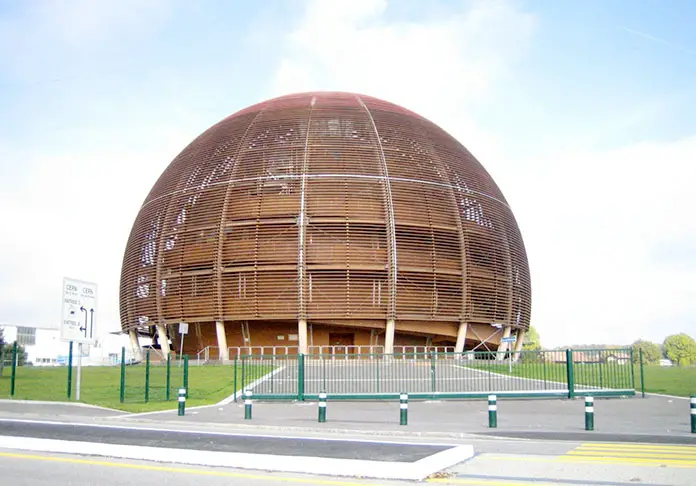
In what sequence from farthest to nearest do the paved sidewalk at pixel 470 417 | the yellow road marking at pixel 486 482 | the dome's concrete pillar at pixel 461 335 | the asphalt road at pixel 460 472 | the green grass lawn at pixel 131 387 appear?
the dome's concrete pillar at pixel 461 335
the green grass lawn at pixel 131 387
the paved sidewalk at pixel 470 417
the asphalt road at pixel 460 472
the yellow road marking at pixel 486 482

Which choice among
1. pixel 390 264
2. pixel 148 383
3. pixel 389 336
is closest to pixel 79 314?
pixel 148 383

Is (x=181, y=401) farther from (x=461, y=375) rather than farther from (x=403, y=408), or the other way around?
(x=461, y=375)

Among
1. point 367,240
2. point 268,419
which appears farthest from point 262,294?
point 268,419

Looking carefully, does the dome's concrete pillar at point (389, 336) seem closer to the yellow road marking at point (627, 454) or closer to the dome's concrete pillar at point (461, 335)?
the dome's concrete pillar at point (461, 335)

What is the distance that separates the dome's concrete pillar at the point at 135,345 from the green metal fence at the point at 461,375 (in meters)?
26.9

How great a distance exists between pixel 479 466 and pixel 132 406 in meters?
A: 12.9

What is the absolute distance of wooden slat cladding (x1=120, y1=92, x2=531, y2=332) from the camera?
4056 cm

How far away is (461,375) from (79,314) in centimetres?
1135

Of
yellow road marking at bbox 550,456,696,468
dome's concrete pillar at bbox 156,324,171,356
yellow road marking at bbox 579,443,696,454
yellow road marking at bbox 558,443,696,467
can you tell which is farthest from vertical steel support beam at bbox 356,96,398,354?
yellow road marking at bbox 550,456,696,468

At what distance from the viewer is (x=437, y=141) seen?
46.8m

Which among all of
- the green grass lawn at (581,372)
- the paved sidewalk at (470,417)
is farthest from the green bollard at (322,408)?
the green grass lawn at (581,372)

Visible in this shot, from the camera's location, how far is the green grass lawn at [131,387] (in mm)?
21656

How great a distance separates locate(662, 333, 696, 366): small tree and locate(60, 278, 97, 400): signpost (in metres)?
125

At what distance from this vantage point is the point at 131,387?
25.8m
